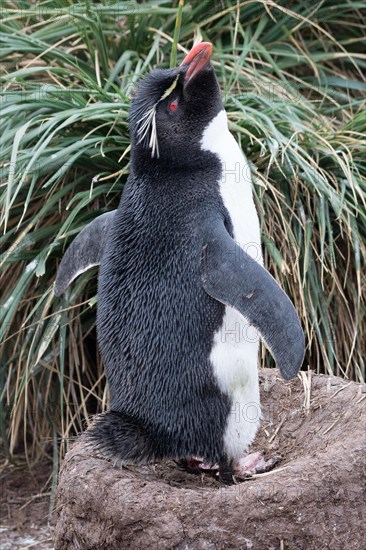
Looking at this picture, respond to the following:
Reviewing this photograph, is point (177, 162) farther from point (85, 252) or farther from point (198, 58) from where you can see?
point (85, 252)

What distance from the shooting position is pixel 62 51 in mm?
4355

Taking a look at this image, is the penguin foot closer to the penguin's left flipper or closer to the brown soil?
the penguin's left flipper

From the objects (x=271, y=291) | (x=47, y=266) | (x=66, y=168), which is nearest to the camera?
(x=271, y=291)

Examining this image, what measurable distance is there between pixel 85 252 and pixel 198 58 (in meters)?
0.80

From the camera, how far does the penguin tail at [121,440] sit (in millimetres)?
2801

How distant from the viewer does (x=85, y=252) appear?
3.33m

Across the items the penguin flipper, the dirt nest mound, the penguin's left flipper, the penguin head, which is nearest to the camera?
the dirt nest mound

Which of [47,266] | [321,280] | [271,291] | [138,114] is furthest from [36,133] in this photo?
[271,291]

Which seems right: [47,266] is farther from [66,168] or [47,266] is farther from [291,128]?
[291,128]

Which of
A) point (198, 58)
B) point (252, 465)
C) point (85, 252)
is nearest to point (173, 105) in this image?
point (198, 58)

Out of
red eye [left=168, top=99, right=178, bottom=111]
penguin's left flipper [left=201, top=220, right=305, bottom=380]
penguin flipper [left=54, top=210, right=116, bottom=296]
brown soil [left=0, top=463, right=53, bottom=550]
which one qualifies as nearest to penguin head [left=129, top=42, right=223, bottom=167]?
red eye [left=168, top=99, right=178, bottom=111]

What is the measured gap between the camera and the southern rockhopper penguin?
9.37 feet

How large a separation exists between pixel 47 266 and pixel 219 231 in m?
1.35

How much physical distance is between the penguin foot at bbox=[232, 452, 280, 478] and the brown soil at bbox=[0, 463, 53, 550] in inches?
42.2
